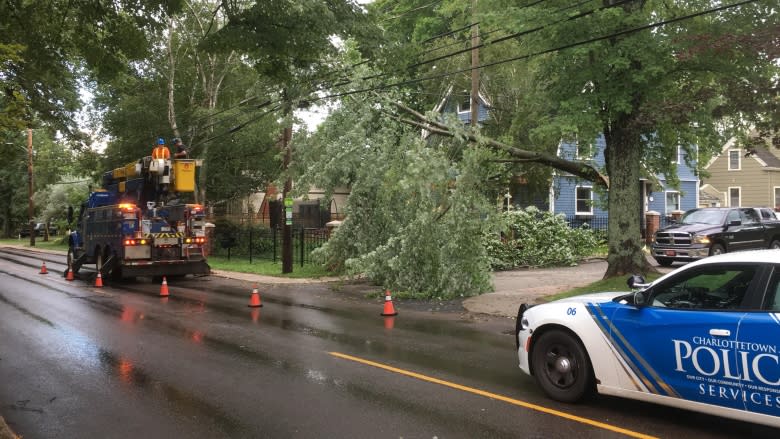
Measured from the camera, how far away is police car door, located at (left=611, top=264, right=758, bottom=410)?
191 inches

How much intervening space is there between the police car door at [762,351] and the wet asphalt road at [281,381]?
0.66 metres

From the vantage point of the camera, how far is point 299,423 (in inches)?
214

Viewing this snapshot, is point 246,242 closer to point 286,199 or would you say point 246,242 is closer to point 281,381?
point 286,199

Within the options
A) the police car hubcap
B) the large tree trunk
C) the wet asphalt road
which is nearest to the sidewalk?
the wet asphalt road

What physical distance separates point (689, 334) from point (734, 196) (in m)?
43.8

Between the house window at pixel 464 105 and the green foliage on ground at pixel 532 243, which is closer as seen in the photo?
the green foliage on ground at pixel 532 243

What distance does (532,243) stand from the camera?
21.2 m

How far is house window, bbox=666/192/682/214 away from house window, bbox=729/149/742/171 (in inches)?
433

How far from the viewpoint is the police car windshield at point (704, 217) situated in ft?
64.1

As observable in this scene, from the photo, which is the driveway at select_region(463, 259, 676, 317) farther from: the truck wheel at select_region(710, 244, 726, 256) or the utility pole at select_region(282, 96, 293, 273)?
the utility pole at select_region(282, 96, 293, 273)

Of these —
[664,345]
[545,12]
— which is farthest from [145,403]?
[545,12]

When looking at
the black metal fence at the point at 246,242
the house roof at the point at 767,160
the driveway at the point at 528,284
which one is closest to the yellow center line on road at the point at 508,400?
the driveway at the point at 528,284

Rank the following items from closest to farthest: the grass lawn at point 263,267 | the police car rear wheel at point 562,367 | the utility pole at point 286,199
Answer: the police car rear wheel at point 562,367 → the utility pole at point 286,199 → the grass lawn at point 263,267

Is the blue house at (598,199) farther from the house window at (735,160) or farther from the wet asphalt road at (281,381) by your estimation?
the wet asphalt road at (281,381)
